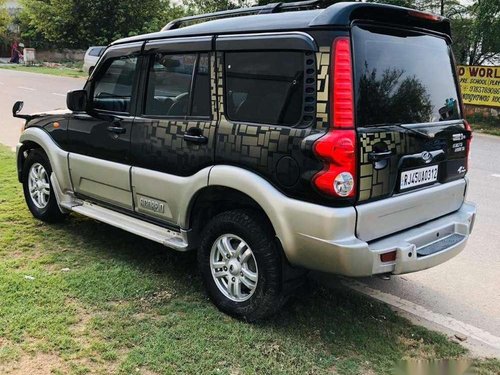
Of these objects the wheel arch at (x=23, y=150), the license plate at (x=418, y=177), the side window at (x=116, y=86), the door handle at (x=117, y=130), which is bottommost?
the wheel arch at (x=23, y=150)

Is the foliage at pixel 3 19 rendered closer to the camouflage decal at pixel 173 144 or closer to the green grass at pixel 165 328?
the green grass at pixel 165 328

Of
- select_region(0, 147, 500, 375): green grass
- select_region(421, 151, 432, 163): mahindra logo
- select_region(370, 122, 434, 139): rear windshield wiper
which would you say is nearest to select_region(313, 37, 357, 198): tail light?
select_region(370, 122, 434, 139): rear windshield wiper

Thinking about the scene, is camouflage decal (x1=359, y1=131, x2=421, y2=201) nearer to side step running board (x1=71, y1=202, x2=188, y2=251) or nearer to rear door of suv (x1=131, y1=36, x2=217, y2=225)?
rear door of suv (x1=131, y1=36, x2=217, y2=225)

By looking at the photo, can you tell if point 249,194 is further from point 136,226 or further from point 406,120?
point 136,226

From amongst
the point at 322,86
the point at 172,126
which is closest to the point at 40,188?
the point at 172,126

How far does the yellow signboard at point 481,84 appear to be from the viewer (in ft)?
53.0

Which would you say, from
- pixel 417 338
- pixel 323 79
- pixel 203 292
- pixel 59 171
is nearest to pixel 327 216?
pixel 323 79

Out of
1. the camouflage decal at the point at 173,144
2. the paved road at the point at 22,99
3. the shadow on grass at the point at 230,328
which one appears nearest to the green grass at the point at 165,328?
the shadow on grass at the point at 230,328

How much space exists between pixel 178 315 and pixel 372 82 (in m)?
1.98

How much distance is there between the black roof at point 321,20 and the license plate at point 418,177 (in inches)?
38.0

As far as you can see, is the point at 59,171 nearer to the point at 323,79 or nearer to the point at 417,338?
the point at 323,79

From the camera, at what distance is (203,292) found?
394 centimetres

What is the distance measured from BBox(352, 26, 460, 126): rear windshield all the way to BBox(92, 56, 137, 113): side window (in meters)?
2.01

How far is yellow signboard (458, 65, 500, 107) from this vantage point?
16156mm
